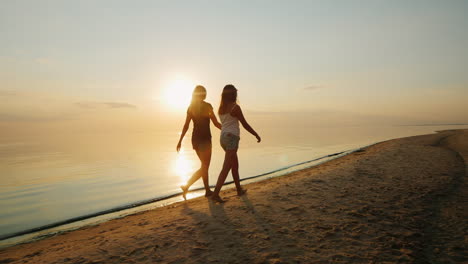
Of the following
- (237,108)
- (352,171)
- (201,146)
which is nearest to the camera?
(237,108)

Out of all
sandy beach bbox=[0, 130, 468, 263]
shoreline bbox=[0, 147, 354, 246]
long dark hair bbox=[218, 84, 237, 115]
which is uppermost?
long dark hair bbox=[218, 84, 237, 115]

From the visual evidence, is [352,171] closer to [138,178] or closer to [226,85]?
[226,85]

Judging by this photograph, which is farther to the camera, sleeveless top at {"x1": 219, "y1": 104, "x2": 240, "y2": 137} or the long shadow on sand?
sleeveless top at {"x1": 219, "y1": 104, "x2": 240, "y2": 137}

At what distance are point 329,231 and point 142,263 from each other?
2.98 metres

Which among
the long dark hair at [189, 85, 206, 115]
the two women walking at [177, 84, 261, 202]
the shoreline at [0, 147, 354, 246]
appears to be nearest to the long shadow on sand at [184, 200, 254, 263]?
the two women walking at [177, 84, 261, 202]

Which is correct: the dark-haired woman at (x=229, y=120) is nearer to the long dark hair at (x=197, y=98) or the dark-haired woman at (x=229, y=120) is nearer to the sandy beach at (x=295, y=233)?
the long dark hair at (x=197, y=98)

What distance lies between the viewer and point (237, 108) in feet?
18.8

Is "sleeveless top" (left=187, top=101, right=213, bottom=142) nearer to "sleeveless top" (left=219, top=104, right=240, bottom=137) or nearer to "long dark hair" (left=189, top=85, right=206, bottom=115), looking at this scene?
"long dark hair" (left=189, top=85, right=206, bottom=115)

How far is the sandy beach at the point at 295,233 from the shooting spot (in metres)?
3.29

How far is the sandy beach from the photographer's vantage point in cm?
329

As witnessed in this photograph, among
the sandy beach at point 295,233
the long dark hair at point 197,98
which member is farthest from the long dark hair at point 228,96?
the sandy beach at point 295,233

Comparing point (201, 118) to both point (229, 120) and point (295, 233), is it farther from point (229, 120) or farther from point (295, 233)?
point (295, 233)

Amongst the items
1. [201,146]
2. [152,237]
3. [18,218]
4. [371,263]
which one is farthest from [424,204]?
[18,218]

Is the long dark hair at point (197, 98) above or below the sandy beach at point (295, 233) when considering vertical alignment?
above
